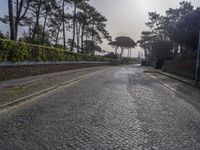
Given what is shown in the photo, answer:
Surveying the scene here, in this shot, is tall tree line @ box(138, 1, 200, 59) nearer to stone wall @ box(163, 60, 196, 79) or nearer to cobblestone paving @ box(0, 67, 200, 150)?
stone wall @ box(163, 60, 196, 79)

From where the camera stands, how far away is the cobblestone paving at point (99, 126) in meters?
6.76

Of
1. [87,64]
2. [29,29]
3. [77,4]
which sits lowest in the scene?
[87,64]

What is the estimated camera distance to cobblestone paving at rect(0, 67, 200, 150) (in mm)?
6758

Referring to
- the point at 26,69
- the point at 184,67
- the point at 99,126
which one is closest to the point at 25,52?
the point at 26,69

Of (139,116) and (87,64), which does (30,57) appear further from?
(87,64)

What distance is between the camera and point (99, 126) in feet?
27.8

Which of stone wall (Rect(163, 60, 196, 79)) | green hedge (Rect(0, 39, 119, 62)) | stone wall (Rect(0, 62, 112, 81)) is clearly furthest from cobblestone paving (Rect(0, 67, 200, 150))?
stone wall (Rect(163, 60, 196, 79))

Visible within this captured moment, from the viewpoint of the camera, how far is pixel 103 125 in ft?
28.2

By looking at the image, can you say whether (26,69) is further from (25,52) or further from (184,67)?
(184,67)

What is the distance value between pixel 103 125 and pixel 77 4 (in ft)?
172

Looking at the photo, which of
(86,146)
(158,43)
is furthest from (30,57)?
(158,43)

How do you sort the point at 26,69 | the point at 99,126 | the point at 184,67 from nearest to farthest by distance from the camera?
the point at 99,126 < the point at 26,69 < the point at 184,67

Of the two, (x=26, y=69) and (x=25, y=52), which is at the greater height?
(x=25, y=52)

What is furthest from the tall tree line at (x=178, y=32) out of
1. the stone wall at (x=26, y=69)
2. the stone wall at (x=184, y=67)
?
the stone wall at (x=26, y=69)
